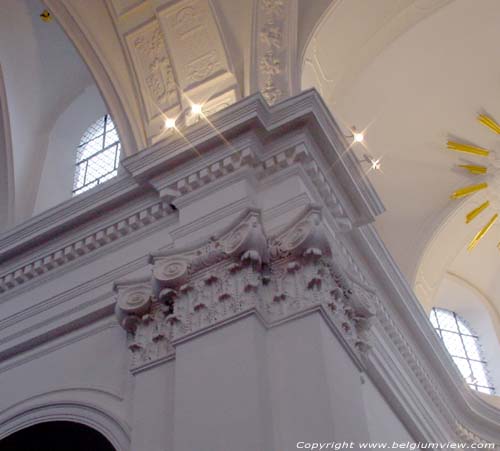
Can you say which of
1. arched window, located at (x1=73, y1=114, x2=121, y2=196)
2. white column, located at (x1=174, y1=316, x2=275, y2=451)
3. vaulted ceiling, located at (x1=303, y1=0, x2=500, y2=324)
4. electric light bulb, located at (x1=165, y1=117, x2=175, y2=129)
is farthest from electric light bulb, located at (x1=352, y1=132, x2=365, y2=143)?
white column, located at (x1=174, y1=316, x2=275, y2=451)

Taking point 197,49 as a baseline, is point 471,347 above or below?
above

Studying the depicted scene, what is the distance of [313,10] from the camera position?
8016mm

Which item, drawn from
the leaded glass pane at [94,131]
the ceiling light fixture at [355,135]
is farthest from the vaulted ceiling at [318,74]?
the leaded glass pane at [94,131]

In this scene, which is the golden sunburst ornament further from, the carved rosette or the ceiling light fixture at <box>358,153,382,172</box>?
the carved rosette

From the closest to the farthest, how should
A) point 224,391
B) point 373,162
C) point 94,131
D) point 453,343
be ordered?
1. point 224,391
2. point 373,162
3. point 94,131
4. point 453,343

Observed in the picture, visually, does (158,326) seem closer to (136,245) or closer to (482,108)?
(136,245)

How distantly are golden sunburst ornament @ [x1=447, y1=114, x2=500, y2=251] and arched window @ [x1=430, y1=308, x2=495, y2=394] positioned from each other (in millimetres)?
1779

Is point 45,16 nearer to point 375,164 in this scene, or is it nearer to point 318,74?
point 318,74

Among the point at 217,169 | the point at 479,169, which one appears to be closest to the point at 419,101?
the point at 479,169

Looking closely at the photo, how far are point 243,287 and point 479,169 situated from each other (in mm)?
6358

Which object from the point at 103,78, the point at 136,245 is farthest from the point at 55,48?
the point at 136,245

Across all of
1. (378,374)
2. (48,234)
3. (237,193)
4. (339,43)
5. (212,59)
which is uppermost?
(339,43)

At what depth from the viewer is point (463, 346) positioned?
13125 millimetres

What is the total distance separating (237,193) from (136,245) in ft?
3.76
